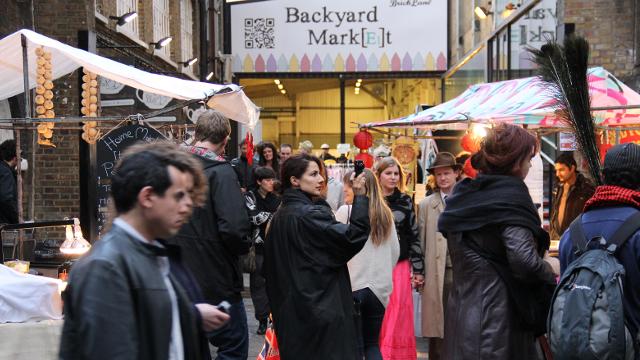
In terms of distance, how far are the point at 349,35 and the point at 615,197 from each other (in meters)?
18.5

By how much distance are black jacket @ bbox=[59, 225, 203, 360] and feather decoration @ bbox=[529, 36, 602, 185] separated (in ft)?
9.75

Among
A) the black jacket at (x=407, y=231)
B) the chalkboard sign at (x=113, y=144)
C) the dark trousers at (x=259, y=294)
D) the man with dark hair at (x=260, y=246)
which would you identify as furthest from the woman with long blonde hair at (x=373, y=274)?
the chalkboard sign at (x=113, y=144)

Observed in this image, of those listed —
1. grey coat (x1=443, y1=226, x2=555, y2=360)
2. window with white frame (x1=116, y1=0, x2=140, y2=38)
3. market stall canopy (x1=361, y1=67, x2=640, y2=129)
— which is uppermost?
window with white frame (x1=116, y1=0, x2=140, y2=38)

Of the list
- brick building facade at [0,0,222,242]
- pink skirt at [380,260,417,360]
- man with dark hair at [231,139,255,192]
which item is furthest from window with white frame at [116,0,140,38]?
pink skirt at [380,260,417,360]

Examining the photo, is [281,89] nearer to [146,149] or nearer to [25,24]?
[25,24]

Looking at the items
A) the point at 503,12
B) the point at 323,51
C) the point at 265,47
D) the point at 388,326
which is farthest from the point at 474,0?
the point at 388,326

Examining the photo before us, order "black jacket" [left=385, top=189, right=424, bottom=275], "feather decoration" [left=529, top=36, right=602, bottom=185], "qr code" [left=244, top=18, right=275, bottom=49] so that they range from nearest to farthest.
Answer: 1. "feather decoration" [left=529, top=36, right=602, bottom=185]
2. "black jacket" [left=385, top=189, right=424, bottom=275]
3. "qr code" [left=244, top=18, right=275, bottom=49]

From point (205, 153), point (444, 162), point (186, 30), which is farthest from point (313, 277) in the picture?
point (186, 30)

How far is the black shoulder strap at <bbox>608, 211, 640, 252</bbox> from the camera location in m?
3.50

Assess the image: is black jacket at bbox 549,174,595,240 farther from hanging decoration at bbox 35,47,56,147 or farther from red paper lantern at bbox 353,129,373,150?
hanging decoration at bbox 35,47,56,147

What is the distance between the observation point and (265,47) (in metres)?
21.8

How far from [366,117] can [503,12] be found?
1713cm

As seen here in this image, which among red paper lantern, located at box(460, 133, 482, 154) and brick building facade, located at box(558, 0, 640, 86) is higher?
brick building facade, located at box(558, 0, 640, 86)

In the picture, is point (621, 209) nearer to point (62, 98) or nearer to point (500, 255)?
point (500, 255)
